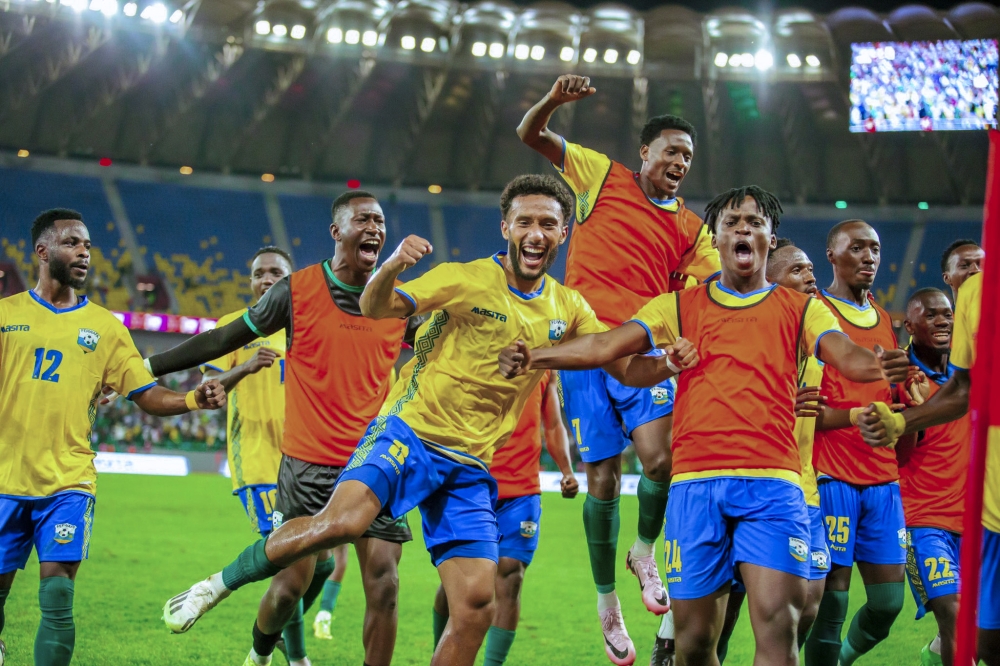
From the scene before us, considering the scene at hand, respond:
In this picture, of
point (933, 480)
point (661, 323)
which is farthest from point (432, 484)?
point (933, 480)

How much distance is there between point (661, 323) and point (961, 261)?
3.16m

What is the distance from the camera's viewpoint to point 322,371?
661cm

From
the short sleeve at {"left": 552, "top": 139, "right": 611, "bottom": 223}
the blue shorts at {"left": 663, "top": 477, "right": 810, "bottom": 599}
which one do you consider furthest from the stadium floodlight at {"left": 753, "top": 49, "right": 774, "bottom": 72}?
the blue shorts at {"left": 663, "top": 477, "right": 810, "bottom": 599}

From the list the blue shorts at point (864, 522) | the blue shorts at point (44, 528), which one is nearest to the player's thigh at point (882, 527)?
the blue shorts at point (864, 522)

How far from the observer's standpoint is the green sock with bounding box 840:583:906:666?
6461mm

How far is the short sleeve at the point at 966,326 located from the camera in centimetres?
461

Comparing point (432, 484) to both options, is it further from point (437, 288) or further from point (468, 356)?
point (437, 288)

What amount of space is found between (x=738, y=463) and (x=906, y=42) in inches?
1117

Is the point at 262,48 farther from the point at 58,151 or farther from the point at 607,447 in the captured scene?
the point at 607,447

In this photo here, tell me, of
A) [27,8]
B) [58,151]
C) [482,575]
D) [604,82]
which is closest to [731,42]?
[604,82]

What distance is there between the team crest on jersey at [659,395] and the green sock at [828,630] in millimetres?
1684

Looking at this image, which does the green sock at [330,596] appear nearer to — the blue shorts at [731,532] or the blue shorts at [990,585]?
the blue shorts at [731,532]

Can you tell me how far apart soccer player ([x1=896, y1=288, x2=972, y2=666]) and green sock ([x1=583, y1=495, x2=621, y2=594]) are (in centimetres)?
208

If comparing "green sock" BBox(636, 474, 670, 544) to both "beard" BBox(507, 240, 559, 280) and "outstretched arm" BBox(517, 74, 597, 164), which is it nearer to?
"beard" BBox(507, 240, 559, 280)
